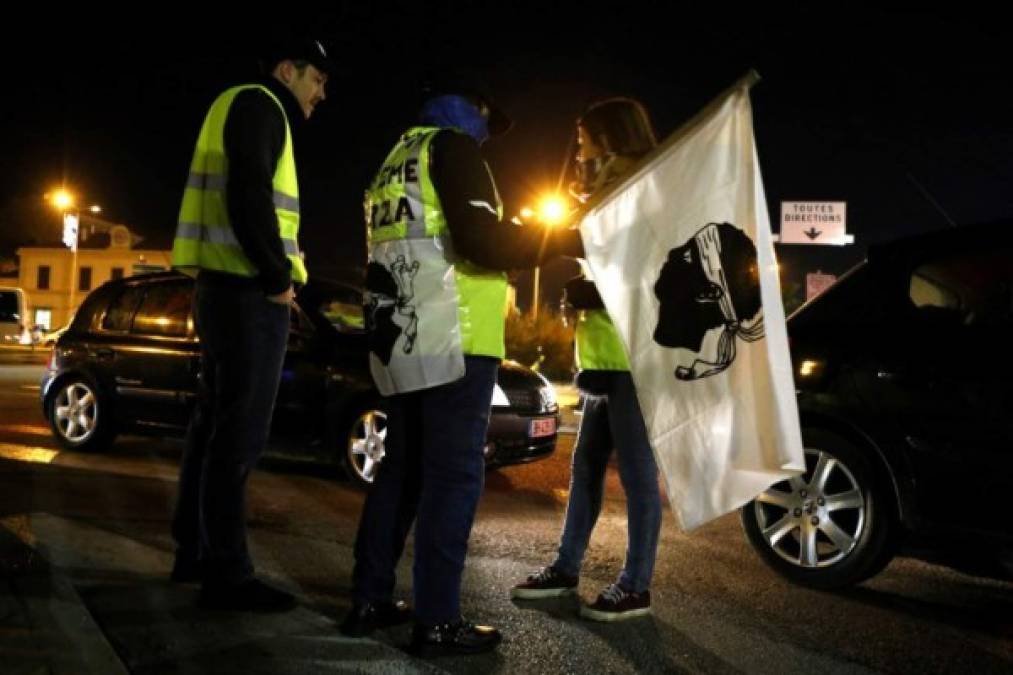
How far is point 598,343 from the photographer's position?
3516 millimetres

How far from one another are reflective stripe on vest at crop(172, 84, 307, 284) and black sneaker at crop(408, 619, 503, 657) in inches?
52.8

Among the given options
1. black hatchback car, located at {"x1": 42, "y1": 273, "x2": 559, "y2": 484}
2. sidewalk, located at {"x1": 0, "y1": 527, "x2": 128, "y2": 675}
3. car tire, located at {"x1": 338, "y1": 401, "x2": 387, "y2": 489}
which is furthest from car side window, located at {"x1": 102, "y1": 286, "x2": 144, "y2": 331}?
sidewalk, located at {"x1": 0, "y1": 527, "x2": 128, "y2": 675}

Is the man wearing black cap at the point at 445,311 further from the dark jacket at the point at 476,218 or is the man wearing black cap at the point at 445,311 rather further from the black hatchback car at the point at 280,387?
the black hatchback car at the point at 280,387

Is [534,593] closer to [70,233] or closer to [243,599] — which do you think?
[243,599]

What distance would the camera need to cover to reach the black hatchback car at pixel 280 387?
21.7ft

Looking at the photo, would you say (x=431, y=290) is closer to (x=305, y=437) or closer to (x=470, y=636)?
(x=470, y=636)

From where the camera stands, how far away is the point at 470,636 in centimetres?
298

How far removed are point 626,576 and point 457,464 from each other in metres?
0.93

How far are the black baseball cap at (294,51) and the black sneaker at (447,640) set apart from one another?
6.74ft

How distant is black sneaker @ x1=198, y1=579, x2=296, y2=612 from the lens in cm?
327

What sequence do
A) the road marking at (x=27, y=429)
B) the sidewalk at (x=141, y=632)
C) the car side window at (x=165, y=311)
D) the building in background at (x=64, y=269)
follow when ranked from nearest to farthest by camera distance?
the sidewalk at (x=141, y=632)
the car side window at (x=165, y=311)
the road marking at (x=27, y=429)
the building in background at (x=64, y=269)

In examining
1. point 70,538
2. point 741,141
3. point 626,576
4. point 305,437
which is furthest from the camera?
point 305,437

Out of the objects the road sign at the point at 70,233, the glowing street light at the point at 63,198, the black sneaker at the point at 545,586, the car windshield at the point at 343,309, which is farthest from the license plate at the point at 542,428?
the glowing street light at the point at 63,198

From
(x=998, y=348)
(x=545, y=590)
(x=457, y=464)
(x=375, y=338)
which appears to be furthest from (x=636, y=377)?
(x=998, y=348)
